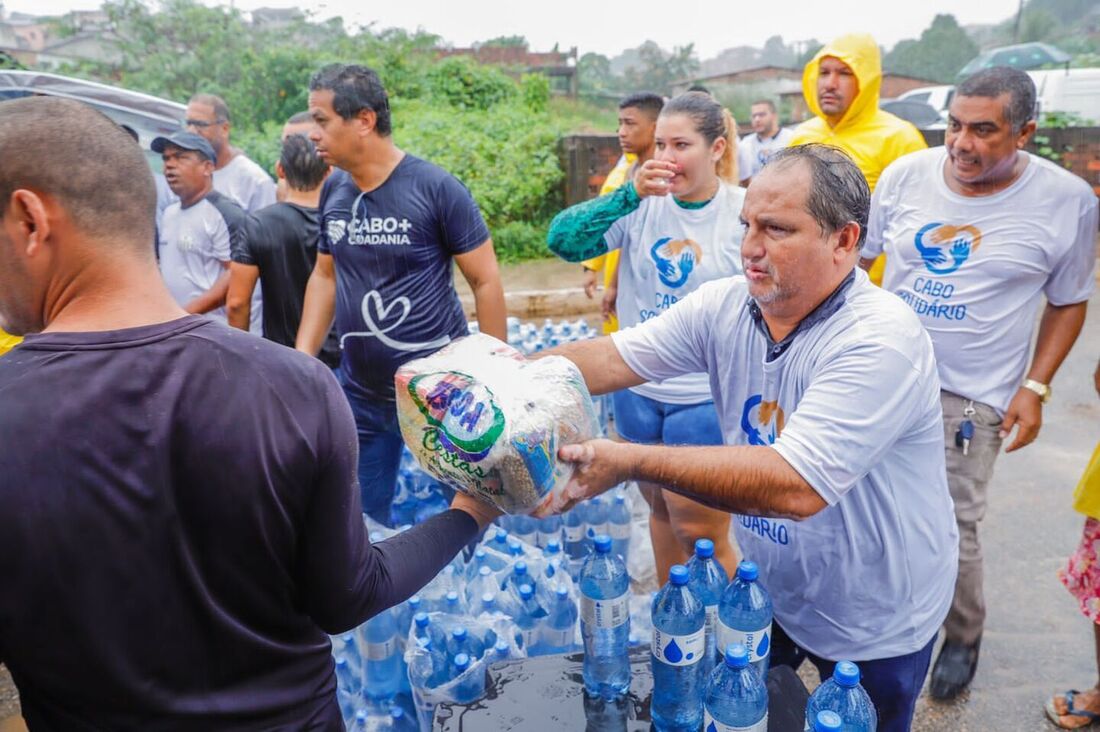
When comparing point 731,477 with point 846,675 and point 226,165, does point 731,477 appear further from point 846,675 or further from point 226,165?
point 226,165

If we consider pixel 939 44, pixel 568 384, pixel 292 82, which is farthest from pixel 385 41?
pixel 939 44

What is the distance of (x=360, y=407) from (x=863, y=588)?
223 centimetres

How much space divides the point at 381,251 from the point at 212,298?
5.04 feet

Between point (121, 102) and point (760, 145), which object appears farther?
point (760, 145)

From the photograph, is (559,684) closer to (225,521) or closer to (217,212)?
(225,521)

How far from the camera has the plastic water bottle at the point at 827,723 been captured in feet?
4.03

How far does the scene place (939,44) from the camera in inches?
2058

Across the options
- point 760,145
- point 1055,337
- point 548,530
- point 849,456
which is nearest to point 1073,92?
point 760,145

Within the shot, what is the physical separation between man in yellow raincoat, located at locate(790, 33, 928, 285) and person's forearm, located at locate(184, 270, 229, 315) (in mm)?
3362

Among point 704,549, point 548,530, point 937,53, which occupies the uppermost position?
point 937,53

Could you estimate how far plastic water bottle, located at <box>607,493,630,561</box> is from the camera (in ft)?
12.5

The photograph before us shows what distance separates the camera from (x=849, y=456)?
5.22 ft

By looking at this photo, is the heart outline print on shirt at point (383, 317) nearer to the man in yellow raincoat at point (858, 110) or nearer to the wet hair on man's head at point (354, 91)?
the wet hair on man's head at point (354, 91)

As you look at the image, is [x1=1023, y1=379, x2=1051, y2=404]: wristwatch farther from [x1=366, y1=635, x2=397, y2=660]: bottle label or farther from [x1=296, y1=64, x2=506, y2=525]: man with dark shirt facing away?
[x1=366, y1=635, x2=397, y2=660]: bottle label
